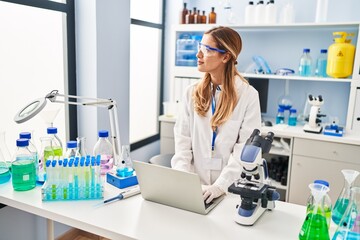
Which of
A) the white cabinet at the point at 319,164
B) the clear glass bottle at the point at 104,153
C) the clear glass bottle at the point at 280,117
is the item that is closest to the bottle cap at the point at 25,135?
the clear glass bottle at the point at 104,153

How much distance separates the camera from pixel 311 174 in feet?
9.18

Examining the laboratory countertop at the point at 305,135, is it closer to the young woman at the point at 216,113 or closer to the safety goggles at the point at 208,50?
the young woman at the point at 216,113

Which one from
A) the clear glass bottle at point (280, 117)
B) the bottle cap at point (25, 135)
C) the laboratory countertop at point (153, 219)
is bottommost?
the laboratory countertop at point (153, 219)

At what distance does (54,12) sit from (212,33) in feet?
4.18

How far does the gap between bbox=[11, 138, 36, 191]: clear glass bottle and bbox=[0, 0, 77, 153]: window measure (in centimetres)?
25

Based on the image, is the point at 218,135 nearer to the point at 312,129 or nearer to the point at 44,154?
the point at 44,154

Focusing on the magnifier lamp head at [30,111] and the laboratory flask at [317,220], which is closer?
the laboratory flask at [317,220]

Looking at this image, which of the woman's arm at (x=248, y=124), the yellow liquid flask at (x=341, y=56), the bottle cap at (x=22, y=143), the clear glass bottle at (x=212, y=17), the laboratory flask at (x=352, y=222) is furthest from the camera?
the clear glass bottle at (x=212, y=17)

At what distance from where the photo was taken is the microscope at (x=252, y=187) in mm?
1291

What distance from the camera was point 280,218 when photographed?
1.38 m

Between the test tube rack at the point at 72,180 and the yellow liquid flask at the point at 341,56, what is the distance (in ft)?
7.24

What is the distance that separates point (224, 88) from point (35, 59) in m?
1.35

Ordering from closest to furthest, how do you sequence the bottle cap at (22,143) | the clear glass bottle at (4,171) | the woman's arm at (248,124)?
the bottle cap at (22,143)
the clear glass bottle at (4,171)
the woman's arm at (248,124)

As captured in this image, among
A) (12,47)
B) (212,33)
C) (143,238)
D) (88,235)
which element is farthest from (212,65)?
(88,235)
